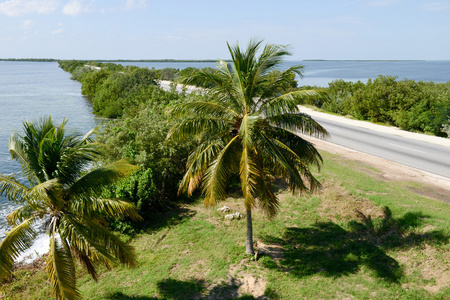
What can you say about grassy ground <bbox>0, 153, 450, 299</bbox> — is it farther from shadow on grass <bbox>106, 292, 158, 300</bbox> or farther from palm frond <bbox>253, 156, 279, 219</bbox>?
palm frond <bbox>253, 156, 279, 219</bbox>

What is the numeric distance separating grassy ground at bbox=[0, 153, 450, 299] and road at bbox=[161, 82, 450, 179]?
202 inches

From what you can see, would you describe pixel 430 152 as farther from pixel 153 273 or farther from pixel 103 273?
pixel 103 273

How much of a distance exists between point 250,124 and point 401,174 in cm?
1329

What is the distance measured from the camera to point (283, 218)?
1498cm

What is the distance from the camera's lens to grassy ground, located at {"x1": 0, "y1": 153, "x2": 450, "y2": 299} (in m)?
10.0

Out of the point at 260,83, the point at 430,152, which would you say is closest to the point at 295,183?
the point at 260,83

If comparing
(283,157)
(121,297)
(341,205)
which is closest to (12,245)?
(121,297)

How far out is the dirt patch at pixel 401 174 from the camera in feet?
49.9

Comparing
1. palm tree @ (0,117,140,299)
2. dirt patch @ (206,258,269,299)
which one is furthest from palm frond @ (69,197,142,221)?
dirt patch @ (206,258,269,299)

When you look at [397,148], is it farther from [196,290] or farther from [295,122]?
[196,290]

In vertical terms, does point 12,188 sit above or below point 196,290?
above

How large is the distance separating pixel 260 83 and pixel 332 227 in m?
7.56

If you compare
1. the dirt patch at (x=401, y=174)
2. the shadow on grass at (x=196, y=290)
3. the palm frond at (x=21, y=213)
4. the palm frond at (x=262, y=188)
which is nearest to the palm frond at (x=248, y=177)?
the palm frond at (x=262, y=188)

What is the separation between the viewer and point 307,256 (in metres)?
11.9
